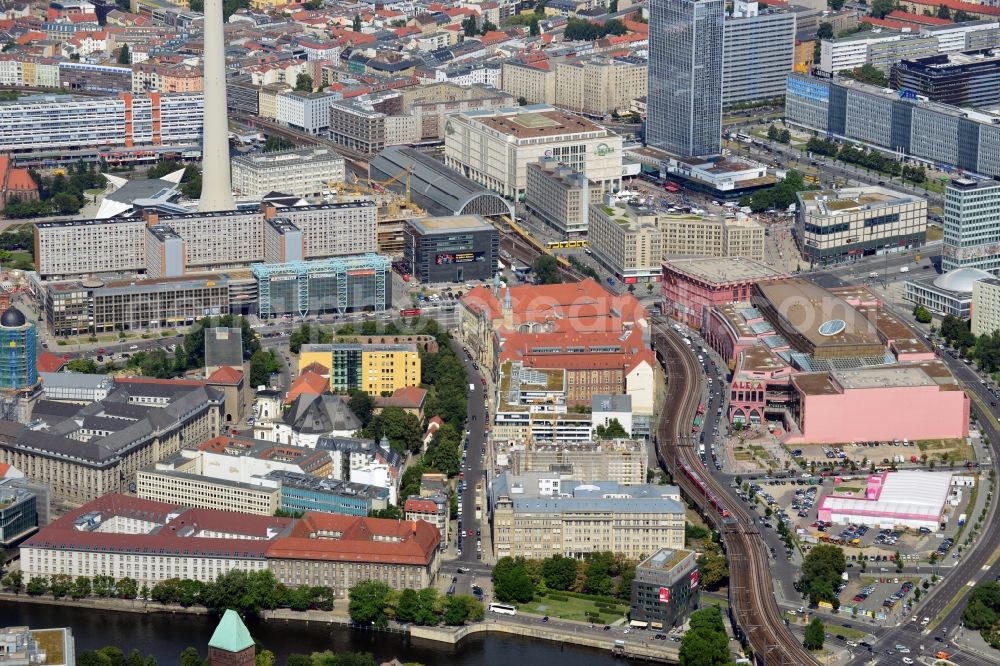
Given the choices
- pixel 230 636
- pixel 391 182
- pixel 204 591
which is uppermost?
pixel 230 636

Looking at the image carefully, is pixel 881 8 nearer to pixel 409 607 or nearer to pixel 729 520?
pixel 729 520

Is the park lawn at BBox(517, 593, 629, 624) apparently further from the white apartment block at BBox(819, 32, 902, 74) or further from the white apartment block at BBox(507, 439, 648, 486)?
the white apartment block at BBox(819, 32, 902, 74)

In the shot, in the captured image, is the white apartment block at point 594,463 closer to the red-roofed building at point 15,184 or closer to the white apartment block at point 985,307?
the white apartment block at point 985,307

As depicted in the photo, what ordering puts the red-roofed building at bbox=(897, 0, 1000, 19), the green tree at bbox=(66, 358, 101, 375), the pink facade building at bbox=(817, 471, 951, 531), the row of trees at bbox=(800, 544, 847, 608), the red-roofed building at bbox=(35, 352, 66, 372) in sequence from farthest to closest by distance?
1. the red-roofed building at bbox=(897, 0, 1000, 19)
2. the green tree at bbox=(66, 358, 101, 375)
3. the red-roofed building at bbox=(35, 352, 66, 372)
4. the pink facade building at bbox=(817, 471, 951, 531)
5. the row of trees at bbox=(800, 544, 847, 608)

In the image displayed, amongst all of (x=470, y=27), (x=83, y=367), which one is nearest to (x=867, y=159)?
(x=470, y=27)

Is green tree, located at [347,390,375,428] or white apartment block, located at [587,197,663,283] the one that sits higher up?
white apartment block, located at [587,197,663,283]

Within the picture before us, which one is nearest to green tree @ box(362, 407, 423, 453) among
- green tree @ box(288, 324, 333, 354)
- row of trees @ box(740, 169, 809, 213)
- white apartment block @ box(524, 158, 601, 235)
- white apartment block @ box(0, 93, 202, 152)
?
green tree @ box(288, 324, 333, 354)
